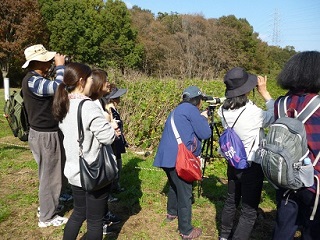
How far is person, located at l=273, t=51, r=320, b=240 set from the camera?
1987 mm

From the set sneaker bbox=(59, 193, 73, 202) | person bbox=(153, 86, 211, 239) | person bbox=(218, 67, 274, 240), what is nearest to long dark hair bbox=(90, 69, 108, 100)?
person bbox=(153, 86, 211, 239)

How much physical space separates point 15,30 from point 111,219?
2783cm

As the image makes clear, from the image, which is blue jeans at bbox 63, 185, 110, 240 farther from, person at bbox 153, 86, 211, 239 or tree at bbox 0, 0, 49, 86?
tree at bbox 0, 0, 49, 86

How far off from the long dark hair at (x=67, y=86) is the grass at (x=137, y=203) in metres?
1.63

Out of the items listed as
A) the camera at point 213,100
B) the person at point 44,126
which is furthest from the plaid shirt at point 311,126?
the person at point 44,126

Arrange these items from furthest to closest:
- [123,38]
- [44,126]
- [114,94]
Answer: [123,38] → [114,94] → [44,126]

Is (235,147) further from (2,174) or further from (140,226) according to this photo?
(2,174)

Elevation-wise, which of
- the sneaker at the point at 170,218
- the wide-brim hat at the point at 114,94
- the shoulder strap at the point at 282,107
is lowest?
the sneaker at the point at 170,218

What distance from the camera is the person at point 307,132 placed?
6.52 ft

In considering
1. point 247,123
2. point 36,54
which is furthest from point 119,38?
point 247,123

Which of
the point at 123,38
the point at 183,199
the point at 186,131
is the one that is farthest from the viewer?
the point at 123,38

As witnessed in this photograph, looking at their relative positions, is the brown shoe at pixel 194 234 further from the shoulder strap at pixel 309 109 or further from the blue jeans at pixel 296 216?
the shoulder strap at pixel 309 109

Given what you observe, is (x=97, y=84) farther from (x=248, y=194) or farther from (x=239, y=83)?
(x=248, y=194)

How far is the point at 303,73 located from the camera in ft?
6.58
